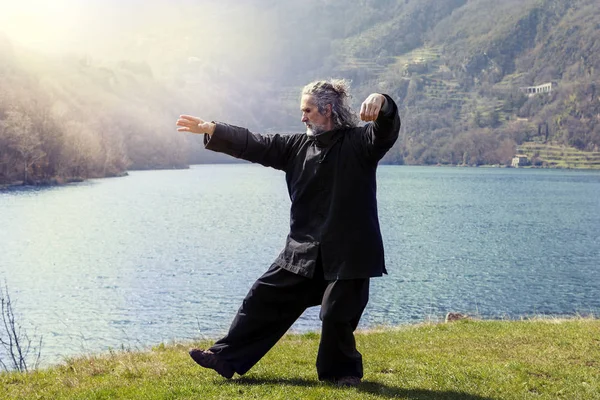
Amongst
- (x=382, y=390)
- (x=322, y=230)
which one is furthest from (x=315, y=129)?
(x=382, y=390)

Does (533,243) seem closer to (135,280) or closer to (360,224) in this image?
(135,280)

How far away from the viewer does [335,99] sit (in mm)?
6578

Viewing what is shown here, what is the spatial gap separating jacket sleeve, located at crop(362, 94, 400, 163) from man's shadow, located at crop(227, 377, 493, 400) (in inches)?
98.4

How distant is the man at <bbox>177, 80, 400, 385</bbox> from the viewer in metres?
6.33

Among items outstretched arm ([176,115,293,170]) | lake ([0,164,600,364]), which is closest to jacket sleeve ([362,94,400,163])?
outstretched arm ([176,115,293,170])

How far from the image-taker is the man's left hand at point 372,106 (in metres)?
Result: 5.79

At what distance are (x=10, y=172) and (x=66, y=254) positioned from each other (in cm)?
6226

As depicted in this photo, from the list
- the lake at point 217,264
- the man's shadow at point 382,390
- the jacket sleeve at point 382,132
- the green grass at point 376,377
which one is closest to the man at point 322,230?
the jacket sleeve at point 382,132

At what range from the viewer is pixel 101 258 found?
41.0 m

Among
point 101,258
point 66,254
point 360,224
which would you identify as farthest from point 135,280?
point 360,224

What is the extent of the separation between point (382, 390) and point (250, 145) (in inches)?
119

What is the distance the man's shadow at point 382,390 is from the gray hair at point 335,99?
287 centimetres

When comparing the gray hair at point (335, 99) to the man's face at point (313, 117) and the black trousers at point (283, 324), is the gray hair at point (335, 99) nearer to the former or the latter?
the man's face at point (313, 117)

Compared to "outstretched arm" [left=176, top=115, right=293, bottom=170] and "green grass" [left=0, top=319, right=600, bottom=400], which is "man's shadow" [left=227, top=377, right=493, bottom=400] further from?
"outstretched arm" [left=176, top=115, right=293, bottom=170]
